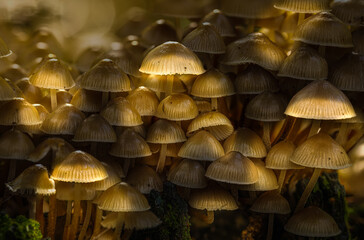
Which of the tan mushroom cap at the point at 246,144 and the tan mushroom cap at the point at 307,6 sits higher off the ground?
the tan mushroom cap at the point at 307,6

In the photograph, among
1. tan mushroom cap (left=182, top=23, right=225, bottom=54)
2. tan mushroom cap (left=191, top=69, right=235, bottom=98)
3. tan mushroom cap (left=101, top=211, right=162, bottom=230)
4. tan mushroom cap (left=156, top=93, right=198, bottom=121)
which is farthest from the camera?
tan mushroom cap (left=182, top=23, right=225, bottom=54)

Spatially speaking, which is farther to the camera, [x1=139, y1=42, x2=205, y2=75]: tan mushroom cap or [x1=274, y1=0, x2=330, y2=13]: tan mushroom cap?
[x1=274, y1=0, x2=330, y2=13]: tan mushroom cap

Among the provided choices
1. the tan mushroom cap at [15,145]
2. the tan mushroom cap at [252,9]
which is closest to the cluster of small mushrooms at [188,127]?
the tan mushroom cap at [15,145]

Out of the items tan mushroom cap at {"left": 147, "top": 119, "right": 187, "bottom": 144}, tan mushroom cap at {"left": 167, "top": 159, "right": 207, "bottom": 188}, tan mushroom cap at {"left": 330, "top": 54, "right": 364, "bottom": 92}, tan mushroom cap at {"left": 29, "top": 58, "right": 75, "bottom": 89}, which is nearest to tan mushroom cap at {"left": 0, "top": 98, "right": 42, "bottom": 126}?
tan mushroom cap at {"left": 29, "top": 58, "right": 75, "bottom": 89}

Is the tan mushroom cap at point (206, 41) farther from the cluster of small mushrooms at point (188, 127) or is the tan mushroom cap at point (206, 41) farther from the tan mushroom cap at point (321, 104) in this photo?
the tan mushroom cap at point (321, 104)

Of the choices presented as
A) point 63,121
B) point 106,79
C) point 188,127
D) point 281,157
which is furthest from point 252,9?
point 63,121

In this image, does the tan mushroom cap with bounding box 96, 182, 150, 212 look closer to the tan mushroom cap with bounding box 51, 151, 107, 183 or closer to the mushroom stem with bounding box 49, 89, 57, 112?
the tan mushroom cap with bounding box 51, 151, 107, 183
